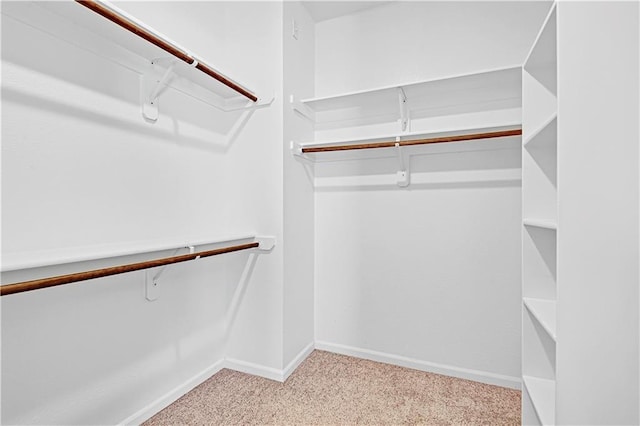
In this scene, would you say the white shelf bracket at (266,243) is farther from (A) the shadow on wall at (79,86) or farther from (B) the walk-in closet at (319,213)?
(A) the shadow on wall at (79,86)

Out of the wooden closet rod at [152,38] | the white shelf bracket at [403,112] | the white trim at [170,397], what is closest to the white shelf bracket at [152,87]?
the wooden closet rod at [152,38]

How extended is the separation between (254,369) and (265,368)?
76 millimetres

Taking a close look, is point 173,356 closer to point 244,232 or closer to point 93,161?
point 244,232

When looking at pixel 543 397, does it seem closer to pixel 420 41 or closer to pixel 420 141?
pixel 420 141

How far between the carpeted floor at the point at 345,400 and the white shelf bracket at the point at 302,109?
5.11 ft

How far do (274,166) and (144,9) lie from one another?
0.92 m

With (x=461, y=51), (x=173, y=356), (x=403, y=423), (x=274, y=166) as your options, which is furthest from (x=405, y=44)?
(x=173, y=356)

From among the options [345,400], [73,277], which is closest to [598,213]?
[345,400]

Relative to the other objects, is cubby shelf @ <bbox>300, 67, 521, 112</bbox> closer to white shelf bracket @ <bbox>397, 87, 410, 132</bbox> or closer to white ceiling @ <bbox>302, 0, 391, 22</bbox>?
white shelf bracket @ <bbox>397, 87, 410, 132</bbox>

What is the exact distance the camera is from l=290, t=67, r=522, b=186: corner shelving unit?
67.6 inches

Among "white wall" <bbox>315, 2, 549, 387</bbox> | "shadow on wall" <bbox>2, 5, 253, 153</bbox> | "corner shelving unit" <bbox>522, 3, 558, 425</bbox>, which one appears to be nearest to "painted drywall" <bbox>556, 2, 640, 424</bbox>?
"corner shelving unit" <bbox>522, 3, 558, 425</bbox>

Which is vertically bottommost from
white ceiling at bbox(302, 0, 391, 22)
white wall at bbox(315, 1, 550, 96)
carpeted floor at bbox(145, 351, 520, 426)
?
carpeted floor at bbox(145, 351, 520, 426)

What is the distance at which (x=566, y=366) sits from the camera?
923mm

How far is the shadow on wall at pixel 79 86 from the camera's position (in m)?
1.07
